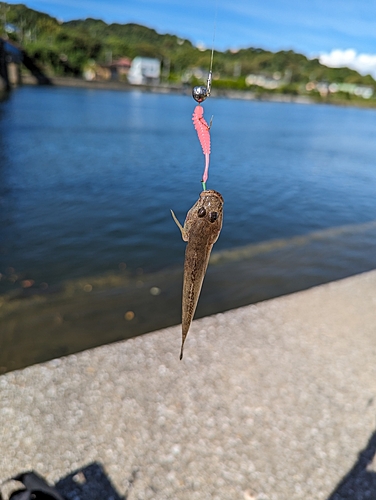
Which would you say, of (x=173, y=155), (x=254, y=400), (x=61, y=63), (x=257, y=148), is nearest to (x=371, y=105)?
Result: (x=61, y=63)

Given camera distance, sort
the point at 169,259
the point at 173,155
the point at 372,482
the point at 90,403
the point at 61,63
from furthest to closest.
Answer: the point at 61,63, the point at 173,155, the point at 169,259, the point at 90,403, the point at 372,482

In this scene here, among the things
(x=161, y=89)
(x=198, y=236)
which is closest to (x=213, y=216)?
(x=198, y=236)

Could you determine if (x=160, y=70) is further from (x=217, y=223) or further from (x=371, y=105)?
(x=217, y=223)

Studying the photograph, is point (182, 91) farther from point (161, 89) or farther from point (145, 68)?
point (145, 68)

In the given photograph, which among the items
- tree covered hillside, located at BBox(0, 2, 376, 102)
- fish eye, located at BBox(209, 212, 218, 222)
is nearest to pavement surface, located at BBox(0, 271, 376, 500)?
fish eye, located at BBox(209, 212, 218, 222)

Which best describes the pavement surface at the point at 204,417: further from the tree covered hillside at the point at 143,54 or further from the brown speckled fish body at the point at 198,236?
the tree covered hillside at the point at 143,54

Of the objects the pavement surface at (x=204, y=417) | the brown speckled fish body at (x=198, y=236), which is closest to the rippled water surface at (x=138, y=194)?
the pavement surface at (x=204, y=417)
